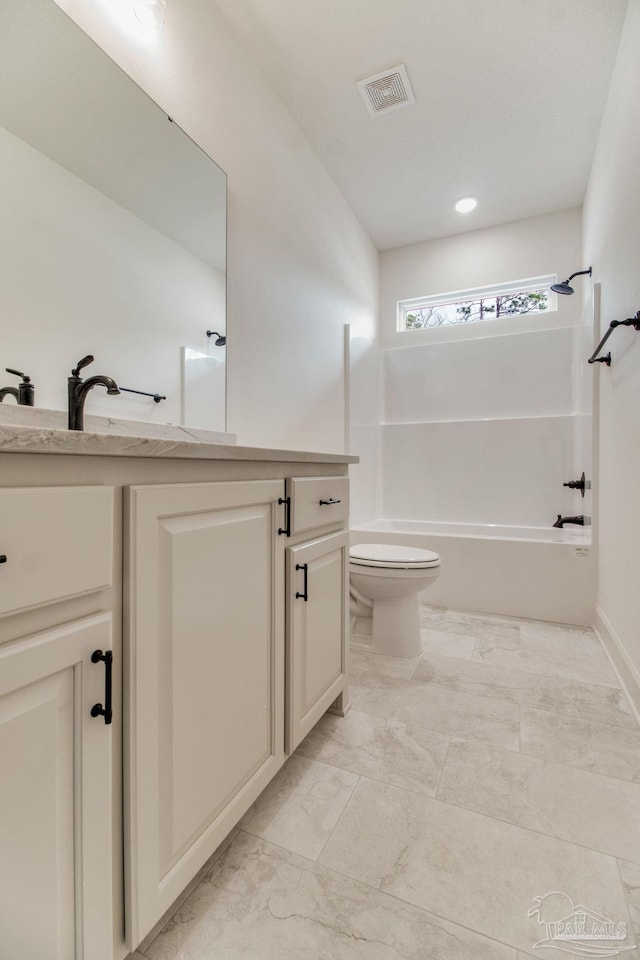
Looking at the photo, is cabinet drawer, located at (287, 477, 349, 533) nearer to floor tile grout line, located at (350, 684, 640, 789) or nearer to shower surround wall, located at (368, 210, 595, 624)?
floor tile grout line, located at (350, 684, 640, 789)

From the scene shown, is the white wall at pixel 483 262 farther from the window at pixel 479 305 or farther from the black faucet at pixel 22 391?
the black faucet at pixel 22 391

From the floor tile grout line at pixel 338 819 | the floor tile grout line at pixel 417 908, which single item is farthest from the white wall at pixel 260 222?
the floor tile grout line at pixel 417 908

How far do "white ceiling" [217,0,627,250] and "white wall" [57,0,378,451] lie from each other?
154 millimetres

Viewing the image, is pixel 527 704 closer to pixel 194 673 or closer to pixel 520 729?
pixel 520 729

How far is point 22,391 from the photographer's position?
0.97 metres

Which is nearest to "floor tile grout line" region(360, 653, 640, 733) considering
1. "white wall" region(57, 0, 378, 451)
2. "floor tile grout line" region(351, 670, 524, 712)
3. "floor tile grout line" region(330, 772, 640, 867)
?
"floor tile grout line" region(351, 670, 524, 712)

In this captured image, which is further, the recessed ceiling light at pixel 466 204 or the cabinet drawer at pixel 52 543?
the recessed ceiling light at pixel 466 204

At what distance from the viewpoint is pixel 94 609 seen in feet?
1.93

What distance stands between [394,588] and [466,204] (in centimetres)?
257

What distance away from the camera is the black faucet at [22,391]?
96 cm

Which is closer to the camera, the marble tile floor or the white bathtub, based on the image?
the marble tile floor

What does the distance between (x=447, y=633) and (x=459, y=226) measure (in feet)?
9.13

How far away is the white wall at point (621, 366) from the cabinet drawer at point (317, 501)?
1.05 m

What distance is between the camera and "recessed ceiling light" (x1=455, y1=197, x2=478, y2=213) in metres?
2.82
